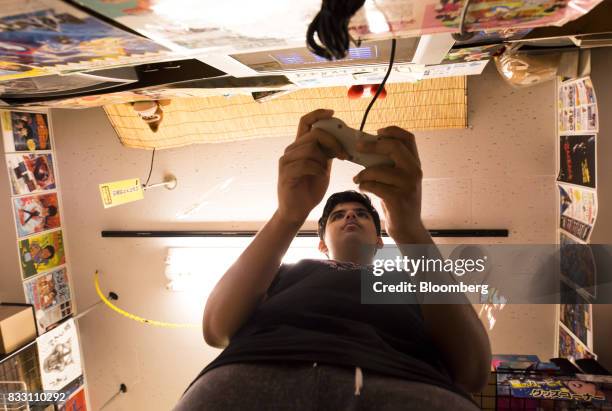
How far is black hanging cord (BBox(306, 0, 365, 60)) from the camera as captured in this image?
456mm

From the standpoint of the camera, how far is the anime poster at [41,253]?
2643 millimetres

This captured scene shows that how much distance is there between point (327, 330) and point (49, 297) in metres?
2.83

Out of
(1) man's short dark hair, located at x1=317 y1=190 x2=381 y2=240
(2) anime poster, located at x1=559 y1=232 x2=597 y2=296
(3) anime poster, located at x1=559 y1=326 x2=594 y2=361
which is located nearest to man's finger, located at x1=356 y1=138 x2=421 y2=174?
(1) man's short dark hair, located at x1=317 y1=190 x2=381 y2=240

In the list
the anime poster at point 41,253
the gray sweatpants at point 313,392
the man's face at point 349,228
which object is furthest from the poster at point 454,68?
the anime poster at point 41,253

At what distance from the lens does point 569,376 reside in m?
1.53

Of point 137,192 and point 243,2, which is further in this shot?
point 137,192

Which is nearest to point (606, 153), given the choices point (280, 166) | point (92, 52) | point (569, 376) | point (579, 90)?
point (579, 90)

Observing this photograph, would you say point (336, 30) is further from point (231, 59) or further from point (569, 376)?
point (569, 376)

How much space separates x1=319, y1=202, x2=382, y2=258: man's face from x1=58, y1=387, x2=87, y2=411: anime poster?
8.42 feet

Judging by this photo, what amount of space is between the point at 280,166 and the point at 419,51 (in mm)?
560

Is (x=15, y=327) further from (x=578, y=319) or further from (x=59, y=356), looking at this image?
(x=578, y=319)

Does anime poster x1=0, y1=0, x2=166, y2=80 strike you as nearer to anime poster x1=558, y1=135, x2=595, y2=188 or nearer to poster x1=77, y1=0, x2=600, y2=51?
poster x1=77, y1=0, x2=600, y2=51

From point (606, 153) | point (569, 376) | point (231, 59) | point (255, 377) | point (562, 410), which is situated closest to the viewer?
point (255, 377)

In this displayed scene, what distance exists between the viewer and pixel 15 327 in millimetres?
2311
